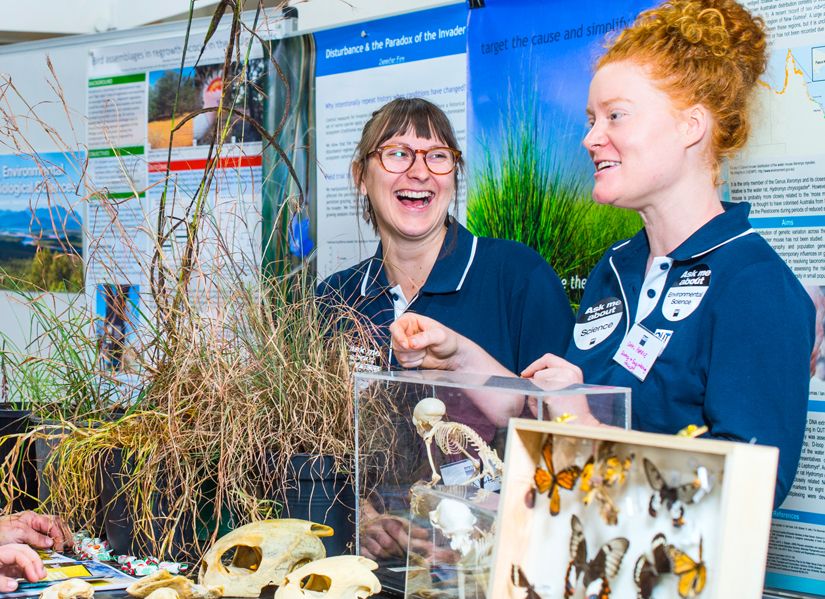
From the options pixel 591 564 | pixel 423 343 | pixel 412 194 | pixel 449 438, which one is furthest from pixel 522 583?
pixel 412 194

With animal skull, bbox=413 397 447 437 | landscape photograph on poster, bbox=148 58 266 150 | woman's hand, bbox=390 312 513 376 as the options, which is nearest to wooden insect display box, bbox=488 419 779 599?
animal skull, bbox=413 397 447 437

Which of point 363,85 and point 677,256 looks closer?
point 677,256

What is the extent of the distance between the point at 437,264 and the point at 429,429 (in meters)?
1.07

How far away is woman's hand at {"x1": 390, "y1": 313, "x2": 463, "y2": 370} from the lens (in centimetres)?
148

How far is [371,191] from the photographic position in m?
2.28

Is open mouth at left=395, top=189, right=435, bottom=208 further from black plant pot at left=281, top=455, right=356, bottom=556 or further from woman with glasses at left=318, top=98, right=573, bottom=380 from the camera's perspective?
black plant pot at left=281, top=455, right=356, bottom=556

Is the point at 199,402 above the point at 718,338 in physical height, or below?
below

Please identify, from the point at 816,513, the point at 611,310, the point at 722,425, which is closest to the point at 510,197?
the point at 611,310

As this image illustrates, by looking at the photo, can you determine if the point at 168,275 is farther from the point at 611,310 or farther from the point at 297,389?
the point at 611,310

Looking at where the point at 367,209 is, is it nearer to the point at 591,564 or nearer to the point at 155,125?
the point at 155,125

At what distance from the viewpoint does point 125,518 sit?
→ 1436mm

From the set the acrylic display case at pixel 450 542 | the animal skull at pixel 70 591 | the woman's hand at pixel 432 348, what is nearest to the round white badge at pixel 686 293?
the woman's hand at pixel 432 348

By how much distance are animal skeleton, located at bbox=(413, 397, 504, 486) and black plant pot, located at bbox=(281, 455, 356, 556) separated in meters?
0.19

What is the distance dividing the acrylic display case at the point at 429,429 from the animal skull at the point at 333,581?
0.07 m
